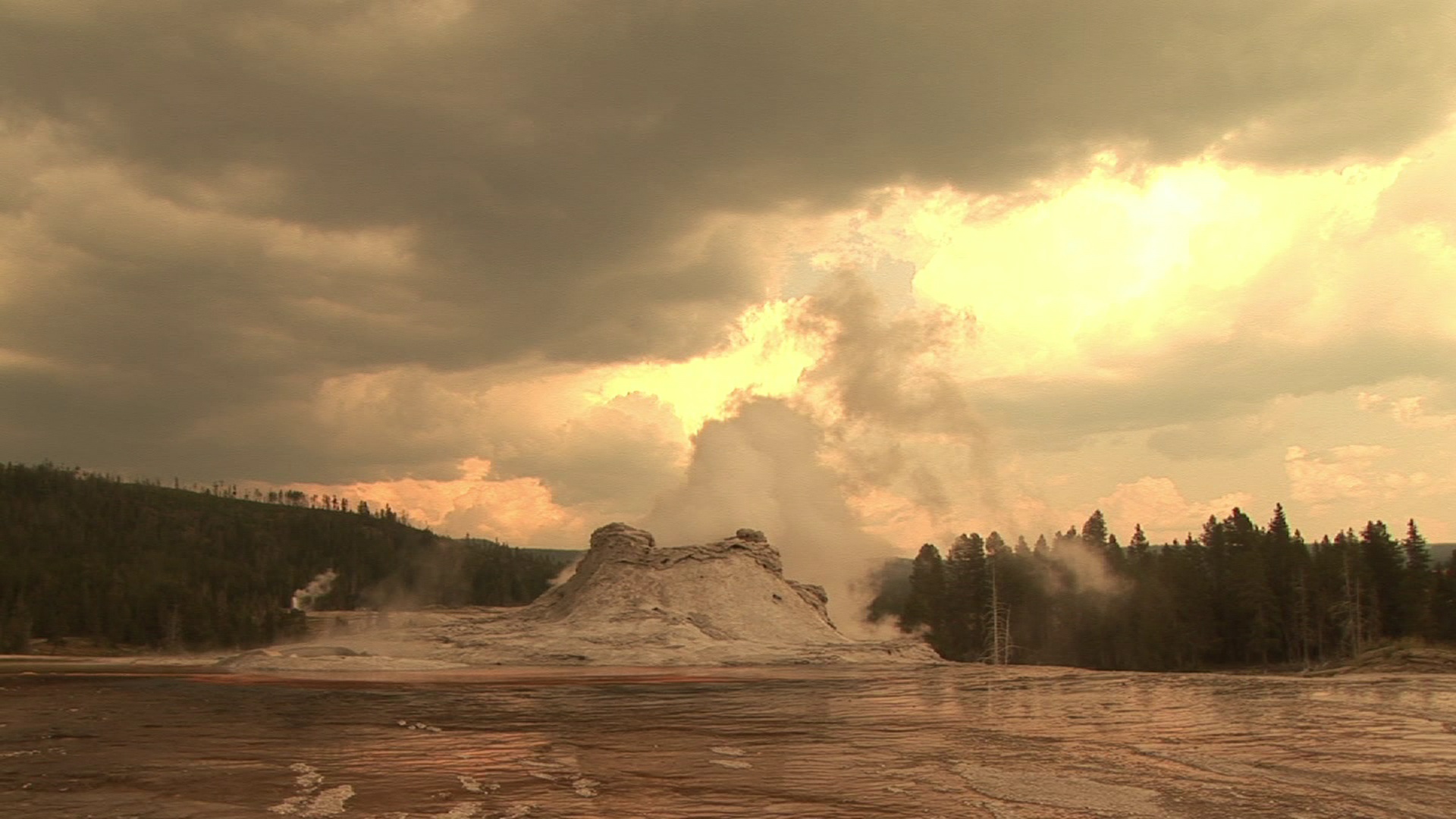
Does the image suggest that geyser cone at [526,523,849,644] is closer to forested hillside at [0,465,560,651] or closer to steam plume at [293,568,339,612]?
forested hillside at [0,465,560,651]

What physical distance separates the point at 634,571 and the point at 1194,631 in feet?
172

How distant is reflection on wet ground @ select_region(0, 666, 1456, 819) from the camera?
14297 millimetres

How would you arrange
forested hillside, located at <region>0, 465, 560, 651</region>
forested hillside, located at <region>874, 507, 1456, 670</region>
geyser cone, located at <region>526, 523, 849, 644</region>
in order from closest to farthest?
geyser cone, located at <region>526, 523, 849, 644</region>, forested hillside, located at <region>874, 507, 1456, 670</region>, forested hillside, located at <region>0, 465, 560, 651</region>

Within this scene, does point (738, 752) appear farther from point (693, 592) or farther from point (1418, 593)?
point (1418, 593)

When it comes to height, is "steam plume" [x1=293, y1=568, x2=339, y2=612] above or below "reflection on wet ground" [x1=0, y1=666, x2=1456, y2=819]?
below

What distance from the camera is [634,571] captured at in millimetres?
74375

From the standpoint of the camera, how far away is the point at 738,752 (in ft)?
66.0

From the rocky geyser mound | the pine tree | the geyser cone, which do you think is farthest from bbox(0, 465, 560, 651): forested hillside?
the pine tree

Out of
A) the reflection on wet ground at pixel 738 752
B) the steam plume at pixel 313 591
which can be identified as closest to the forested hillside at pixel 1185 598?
the reflection on wet ground at pixel 738 752

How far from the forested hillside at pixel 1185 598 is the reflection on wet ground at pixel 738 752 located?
51.5 m

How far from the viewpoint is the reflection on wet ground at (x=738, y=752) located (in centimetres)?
1430

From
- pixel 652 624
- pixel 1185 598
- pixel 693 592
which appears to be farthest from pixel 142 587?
pixel 1185 598

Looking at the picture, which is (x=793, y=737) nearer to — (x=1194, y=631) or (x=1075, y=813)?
(x=1075, y=813)

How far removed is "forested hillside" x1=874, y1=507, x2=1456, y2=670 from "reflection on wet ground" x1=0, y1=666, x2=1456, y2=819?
51.5 m
